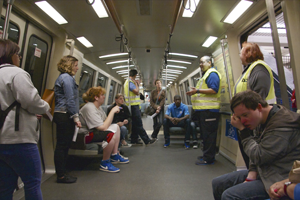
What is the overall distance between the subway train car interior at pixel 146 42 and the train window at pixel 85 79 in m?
0.35

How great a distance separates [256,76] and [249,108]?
0.95 metres

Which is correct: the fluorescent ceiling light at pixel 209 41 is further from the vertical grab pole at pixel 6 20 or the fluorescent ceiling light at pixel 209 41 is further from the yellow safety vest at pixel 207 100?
the vertical grab pole at pixel 6 20

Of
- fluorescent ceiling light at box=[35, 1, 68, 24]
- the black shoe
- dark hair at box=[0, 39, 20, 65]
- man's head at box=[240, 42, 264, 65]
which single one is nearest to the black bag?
dark hair at box=[0, 39, 20, 65]

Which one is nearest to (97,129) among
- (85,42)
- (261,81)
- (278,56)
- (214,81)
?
(85,42)

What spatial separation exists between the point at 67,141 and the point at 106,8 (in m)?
2.06

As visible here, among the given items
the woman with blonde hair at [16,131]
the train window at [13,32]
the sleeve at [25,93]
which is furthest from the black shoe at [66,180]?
the train window at [13,32]

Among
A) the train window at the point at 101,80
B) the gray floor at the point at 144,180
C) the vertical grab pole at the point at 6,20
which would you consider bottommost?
the gray floor at the point at 144,180

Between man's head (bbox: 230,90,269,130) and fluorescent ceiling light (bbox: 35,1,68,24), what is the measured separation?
2.70 metres

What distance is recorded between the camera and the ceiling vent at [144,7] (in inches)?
104

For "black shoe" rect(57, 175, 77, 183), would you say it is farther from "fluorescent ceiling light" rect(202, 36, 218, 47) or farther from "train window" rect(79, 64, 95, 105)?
"fluorescent ceiling light" rect(202, 36, 218, 47)

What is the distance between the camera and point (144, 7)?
2.78 meters

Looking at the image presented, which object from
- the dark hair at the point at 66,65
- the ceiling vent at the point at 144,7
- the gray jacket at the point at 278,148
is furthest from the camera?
the ceiling vent at the point at 144,7

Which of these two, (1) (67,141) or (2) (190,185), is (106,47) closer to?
(1) (67,141)

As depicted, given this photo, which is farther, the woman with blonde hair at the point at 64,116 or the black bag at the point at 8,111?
the woman with blonde hair at the point at 64,116
